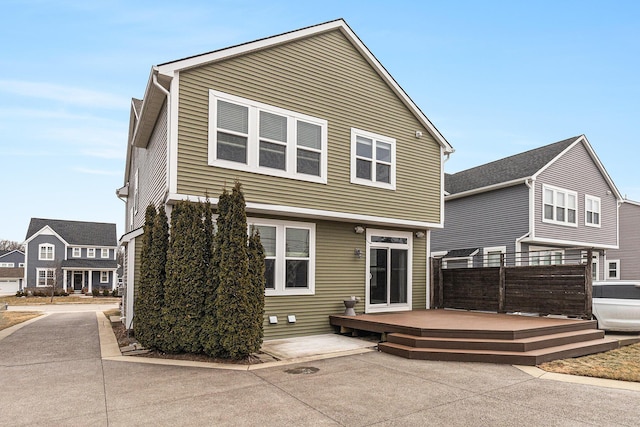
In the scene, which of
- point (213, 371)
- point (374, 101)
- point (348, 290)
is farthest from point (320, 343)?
point (374, 101)

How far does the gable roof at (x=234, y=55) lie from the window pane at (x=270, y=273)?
4.32 metres

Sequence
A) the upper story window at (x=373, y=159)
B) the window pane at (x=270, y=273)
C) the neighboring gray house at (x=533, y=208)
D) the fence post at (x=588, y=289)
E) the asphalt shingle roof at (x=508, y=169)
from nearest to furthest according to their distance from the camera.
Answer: the window pane at (x=270, y=273) → the fence post at (x=588, y=289) → the upper story window at (x=373, y=159) → the neighboring gray house at (x=533, y=208) → the asphalt shingle roof at (x=508, y=169)

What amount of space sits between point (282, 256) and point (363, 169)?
3325mm

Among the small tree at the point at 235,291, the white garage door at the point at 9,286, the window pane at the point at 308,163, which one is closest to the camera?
the small tree at the point at 235,291

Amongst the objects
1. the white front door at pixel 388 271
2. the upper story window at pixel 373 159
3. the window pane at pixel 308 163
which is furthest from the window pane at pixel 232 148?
the white front door at pixel 388 271

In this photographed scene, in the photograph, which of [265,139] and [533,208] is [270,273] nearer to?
[265,139]

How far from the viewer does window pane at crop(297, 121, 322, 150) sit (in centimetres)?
1013

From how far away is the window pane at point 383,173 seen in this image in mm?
11562

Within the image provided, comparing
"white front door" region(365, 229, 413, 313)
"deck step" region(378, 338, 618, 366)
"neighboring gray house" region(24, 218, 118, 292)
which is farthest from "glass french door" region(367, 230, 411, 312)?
"neighboring gray house" region(24, 218, 118, 292)

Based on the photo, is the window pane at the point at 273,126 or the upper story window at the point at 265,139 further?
the window pane at the point at 273,126

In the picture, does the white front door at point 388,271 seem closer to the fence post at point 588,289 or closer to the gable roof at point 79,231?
the fence post at point 588,289

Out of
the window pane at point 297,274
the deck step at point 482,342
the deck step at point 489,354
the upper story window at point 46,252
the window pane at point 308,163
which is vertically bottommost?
the deck step at point 489,354

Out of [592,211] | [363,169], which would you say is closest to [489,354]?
[363,169]

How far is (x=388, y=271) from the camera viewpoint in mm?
12055
